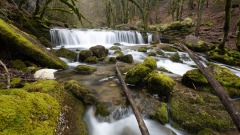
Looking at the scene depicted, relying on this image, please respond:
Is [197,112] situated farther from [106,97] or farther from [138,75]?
[106,97]

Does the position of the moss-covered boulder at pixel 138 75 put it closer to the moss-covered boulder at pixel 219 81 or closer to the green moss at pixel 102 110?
the moss-covered boulder at pixel 219 81

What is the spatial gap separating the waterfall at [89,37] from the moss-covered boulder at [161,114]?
12.1m

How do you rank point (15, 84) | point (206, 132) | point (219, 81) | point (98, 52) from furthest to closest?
1. point (98, 52)
2. point (219, 81)
3. point (15, 84)
4. point (206, 132)

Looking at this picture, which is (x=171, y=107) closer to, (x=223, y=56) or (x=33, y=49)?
(x=33, y=49)

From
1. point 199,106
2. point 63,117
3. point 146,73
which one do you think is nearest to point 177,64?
point 146,73

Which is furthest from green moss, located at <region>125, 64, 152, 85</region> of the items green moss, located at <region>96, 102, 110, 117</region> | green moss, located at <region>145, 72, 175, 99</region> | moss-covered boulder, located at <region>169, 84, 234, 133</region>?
green moss, located at <region>96, 102, 110, 117</region>

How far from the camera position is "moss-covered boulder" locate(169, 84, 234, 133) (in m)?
4.70

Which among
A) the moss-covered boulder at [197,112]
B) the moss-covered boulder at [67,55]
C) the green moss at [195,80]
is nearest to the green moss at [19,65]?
the moss-covered boulder at [67,55]

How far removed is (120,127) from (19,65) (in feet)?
14.9

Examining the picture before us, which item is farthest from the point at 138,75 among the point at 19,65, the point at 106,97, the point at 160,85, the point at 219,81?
the point at 19,65

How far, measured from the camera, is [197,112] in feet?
16.8

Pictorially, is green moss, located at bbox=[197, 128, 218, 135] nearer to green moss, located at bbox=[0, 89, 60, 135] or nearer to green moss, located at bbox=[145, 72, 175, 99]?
green moss, located at bbox=[145, 72, 175, 99]

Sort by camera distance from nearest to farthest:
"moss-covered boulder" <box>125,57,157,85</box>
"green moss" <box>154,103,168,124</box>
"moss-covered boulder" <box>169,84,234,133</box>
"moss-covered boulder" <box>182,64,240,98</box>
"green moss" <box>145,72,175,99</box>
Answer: "moss-covered boulder" <box>169,84,234,133</box> < "green moss" <box>154,103,168,124</box> < "green moss" <box>145,72,175,99</box> < "moss-covered boulder" <box>182,64,240,98</box> < "moss-covered boulder" <box>125,57,157,85</box>

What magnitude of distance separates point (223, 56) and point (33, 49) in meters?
11.6
